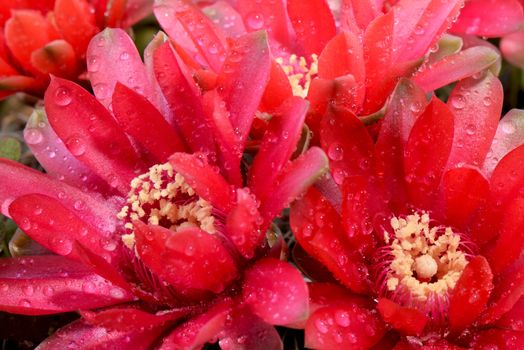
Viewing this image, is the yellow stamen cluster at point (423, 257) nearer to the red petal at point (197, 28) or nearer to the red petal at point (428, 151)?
the red petal at point (428, 151)

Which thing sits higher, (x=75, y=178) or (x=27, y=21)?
(x=27, y=21)

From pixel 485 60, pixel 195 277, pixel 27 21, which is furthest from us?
pixel 27 21

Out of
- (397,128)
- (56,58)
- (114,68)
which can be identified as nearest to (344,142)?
(397,128)

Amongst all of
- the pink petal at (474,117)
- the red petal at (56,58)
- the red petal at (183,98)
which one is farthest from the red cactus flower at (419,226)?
the red petal at (56,58)

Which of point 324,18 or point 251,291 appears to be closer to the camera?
point 251,291

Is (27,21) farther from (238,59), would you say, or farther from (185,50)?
(238,59)

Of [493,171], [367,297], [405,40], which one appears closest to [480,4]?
[405,40]

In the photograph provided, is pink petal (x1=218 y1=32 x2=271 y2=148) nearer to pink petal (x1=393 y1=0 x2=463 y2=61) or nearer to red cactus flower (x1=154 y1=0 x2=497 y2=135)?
red cactus flower (x1=154 y1=0 x2=497 y2=135)
